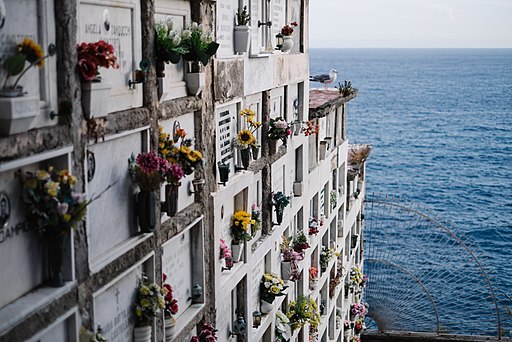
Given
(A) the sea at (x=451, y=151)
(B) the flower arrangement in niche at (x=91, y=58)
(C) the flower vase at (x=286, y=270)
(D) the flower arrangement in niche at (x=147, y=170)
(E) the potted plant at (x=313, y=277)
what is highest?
(B) the flower arrangement in niche at (x=91, y=58)

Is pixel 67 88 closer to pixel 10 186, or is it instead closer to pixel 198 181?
pixel 10 186

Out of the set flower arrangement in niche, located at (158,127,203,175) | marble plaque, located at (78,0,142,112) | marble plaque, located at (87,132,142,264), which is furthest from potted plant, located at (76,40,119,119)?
flower arrangement in niche, located at (158,127,203,175)

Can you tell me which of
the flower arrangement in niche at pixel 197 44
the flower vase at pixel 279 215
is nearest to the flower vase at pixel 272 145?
the flower vase at pixel 279 215

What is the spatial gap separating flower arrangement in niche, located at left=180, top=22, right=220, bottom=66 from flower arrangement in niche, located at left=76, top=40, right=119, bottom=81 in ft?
9.94

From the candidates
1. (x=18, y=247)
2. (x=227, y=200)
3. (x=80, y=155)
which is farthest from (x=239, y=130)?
(x=18, y=247)

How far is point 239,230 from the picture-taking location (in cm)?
1455

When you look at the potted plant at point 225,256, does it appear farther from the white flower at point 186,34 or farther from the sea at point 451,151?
the sea at point 451,151

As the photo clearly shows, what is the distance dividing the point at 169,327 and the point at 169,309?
35cm

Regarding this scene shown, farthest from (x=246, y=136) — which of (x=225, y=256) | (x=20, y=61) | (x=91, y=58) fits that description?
(x=20, y=61)

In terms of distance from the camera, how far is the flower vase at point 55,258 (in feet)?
24.4

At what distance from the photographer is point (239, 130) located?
15008 mm

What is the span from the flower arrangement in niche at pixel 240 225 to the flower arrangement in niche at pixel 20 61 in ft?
26.3

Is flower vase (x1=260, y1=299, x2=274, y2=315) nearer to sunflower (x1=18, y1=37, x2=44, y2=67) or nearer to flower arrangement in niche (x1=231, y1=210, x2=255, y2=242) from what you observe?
flower arrangement in niche (x1=231, y1=210, x2=255, y2=242)

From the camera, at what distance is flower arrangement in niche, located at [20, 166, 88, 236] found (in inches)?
279
